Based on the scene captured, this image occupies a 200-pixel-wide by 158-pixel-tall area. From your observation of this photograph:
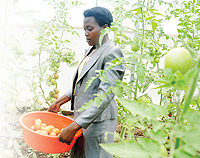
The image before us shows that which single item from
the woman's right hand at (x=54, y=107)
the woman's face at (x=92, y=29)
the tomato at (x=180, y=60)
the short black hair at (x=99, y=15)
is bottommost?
the woman's right hand at (x=54, y=107)

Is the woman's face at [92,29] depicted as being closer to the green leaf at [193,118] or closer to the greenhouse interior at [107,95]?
the greenhouse interior at [107,95]

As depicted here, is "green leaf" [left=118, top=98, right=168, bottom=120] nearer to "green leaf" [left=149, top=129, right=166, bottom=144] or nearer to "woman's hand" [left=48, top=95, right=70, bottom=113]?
"green leaf" [left=149, top=129, right=166, bottom=144]

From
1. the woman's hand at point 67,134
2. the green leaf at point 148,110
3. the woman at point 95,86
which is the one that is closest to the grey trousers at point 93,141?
the woman at point 95,86

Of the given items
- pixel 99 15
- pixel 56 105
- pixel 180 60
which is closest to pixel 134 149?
pixel 180 60

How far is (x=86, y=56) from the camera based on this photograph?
5.11 ft

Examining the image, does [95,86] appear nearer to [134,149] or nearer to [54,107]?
[54,107]

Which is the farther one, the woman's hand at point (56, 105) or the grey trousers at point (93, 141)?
the woman's hand at point (56, 105)

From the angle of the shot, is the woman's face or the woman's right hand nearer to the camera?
the woman's face

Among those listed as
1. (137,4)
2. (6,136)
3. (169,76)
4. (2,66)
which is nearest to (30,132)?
(6,136)

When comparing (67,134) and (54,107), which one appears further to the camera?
(54,107)

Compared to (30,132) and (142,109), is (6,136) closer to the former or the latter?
(30,132)

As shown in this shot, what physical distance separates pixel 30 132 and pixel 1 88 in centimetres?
46

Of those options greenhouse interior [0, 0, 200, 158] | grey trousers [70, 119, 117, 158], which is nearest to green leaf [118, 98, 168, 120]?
greenhouse interior [0, 0, 200, 158]

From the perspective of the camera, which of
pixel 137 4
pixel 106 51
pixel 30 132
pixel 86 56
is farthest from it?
pixel 86 56
